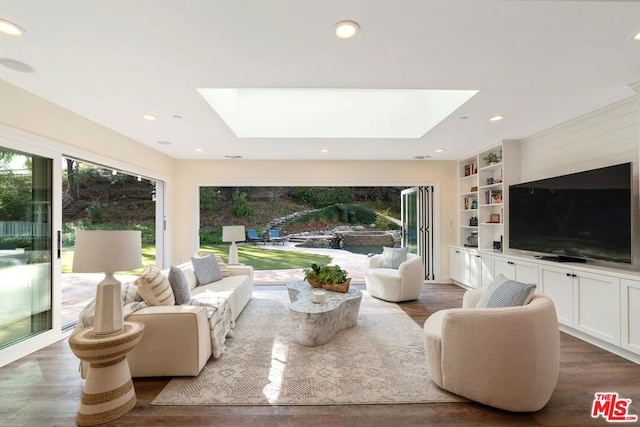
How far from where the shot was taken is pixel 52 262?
10.1ft

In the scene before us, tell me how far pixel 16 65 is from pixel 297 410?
333cm

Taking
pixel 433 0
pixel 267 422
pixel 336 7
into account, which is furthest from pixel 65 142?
pixel 433 0

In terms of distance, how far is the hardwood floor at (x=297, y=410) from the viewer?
1.87 meters

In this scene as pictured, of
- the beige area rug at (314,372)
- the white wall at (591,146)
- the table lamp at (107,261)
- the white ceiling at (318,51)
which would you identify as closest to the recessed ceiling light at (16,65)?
the white ceiling at (318,51)

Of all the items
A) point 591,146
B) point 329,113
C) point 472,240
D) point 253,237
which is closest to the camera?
point 591,146

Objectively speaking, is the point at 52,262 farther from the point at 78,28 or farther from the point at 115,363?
the point at 78,28

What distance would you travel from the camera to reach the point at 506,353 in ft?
6.19

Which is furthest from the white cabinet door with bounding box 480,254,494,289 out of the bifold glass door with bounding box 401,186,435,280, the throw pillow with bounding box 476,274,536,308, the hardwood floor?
the throw pillow with bounding box 476,274,536,308

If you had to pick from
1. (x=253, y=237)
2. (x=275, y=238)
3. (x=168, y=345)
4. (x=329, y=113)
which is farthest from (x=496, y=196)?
(x=253, y=237)

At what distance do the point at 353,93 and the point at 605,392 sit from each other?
13.1ft

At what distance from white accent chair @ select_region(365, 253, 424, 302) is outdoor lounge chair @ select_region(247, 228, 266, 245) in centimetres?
761

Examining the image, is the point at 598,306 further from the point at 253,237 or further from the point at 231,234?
the point at 253,237

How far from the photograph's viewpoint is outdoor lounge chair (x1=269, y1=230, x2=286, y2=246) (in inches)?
469

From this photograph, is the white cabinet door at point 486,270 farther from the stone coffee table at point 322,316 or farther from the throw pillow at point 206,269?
the throw pillow at point 206,269
